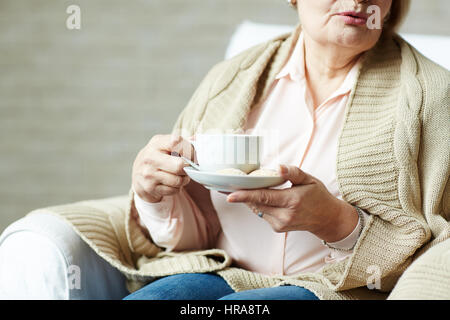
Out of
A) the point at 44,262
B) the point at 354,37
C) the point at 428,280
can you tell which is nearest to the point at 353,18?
the point at 354,37

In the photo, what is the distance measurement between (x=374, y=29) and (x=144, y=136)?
4.88 ft

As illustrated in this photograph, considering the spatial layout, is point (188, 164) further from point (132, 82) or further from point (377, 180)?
point (132, 82)

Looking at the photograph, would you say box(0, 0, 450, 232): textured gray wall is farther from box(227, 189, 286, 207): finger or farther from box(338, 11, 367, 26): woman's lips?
box(227, 189, 286, 207): finger

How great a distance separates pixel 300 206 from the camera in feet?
3.18

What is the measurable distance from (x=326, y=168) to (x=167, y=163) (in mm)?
371

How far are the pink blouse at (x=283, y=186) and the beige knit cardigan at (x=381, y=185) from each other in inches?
1.7

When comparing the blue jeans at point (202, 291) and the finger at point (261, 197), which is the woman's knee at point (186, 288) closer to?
the blue jeans at point (202, 291)

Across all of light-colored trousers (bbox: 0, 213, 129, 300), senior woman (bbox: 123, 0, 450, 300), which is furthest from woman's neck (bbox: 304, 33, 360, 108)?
light-colored trousers (bbox: 0, 213, 129, 300)

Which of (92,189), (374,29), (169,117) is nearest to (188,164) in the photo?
(374,29)

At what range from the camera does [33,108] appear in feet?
8.16

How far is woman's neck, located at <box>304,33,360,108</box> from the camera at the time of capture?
1253 mm

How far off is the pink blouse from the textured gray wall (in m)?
1.13

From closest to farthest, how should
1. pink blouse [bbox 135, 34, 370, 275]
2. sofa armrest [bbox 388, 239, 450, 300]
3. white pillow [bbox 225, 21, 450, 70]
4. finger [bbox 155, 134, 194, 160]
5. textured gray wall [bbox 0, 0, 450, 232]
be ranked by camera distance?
sofa armrest [bbox 388, 239, 450, 300] < finger [bbox 155, 134, 194, 160] < pink blouse [bbox 135, 34, 370, 275] < white pillow [bbox 225, 21, 450, 70] < textured gray wall [bbox 0, 0, 450, 232]

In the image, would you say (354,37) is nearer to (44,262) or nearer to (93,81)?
(44,262)
